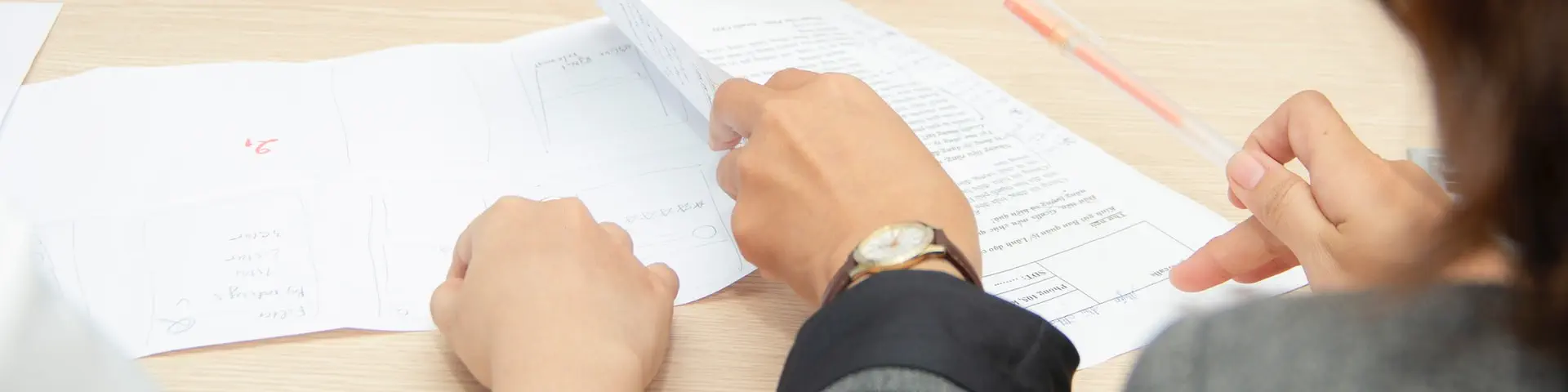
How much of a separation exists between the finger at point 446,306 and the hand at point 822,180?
0.43ft

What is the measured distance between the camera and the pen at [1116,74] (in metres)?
0.63

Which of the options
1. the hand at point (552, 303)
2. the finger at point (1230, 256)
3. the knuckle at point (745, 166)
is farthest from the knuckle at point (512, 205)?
the finger at point (1230, 256)

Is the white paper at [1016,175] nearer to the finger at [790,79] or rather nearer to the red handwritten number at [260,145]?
the finger at [790,79]

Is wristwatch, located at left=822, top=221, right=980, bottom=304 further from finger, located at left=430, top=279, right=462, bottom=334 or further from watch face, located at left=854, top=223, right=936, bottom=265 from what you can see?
finger, located at left=430, top=279, right=462, bottom=334

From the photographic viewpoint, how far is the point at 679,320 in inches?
20.4

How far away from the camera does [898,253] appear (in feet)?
1.42

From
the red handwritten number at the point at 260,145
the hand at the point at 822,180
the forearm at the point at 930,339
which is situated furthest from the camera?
the red handwritten number at the point at 260,145

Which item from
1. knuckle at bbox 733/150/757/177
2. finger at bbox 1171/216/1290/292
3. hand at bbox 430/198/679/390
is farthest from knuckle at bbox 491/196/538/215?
finger at bbox 1171/216/1290/292

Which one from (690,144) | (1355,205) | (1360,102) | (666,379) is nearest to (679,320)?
(666,379)

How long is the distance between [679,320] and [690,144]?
14 cm

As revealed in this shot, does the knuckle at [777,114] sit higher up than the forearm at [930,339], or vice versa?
the knuckle at [777,114]

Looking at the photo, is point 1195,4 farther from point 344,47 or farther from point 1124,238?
point 344,47

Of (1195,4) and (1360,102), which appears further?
(1195,4)

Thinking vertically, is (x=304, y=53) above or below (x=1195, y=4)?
above
